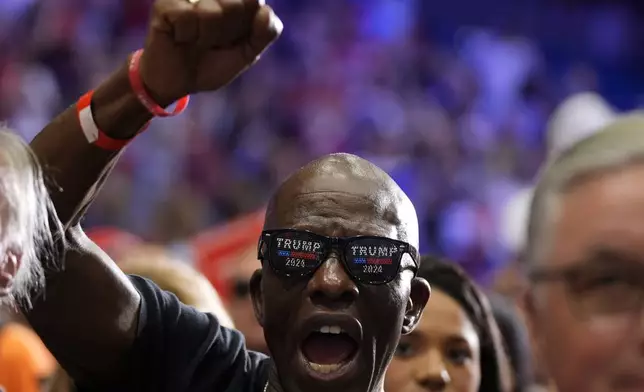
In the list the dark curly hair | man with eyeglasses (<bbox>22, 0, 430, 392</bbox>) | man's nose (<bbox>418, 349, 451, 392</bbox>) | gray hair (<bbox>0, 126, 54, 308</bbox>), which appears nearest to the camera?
gray hair (<bbox>0, 126, 54, 308</bbox>)

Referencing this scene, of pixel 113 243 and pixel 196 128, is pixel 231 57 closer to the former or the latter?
pixel 113 243

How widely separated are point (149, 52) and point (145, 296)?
503mm

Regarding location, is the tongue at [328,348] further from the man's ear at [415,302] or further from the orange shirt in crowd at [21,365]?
the orange shirt in crowd at [21,365]

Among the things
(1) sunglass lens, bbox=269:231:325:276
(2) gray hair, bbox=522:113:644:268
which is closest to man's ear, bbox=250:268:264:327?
(1) sunglass lens, bbox=269:231:325:276

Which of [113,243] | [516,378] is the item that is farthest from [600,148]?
[113,243]

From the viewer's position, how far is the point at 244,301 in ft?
13.1

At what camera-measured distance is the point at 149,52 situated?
2.04 m

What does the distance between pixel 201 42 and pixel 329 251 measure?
43cm

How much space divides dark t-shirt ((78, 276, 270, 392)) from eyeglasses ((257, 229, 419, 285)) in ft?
0.83

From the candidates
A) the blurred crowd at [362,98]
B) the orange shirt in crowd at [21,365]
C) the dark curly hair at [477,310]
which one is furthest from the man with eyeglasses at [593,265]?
the blurred crowd at [362,98]

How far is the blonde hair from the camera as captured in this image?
1.87 metres

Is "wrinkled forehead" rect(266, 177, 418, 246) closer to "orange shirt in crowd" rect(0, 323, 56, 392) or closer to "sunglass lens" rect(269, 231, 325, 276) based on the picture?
"sunglass lens" rect(269, 231, 325, 276)

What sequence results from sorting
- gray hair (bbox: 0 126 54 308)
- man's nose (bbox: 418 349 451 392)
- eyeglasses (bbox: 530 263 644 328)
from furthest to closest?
man's nose (bbox: 418 349 451 392), gray hair (bbox: 0 126 54 308), eyeglasses (bbox: 530 263 644 328)

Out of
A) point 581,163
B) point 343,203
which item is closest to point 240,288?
point 343,203
